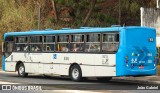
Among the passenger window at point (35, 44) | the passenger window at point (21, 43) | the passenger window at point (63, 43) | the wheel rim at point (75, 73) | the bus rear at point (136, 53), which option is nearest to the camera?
the bus rear at point (136, 53)

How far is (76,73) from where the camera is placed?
24.3 meters

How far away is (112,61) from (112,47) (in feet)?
2.17

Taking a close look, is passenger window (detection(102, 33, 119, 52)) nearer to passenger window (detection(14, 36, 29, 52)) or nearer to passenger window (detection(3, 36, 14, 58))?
passenger window (detection(14, 36, 29, 52))

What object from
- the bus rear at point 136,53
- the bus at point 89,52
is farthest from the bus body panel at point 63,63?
the bus rear at point 136,53

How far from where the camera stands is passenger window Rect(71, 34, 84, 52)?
78.4ft

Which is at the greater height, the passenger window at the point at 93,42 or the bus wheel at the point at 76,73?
the passenger window at the point at 93,42

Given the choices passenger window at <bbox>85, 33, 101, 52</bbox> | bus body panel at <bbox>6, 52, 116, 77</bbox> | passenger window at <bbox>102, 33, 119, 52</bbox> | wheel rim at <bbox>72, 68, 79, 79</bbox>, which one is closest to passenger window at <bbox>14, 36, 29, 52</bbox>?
bus body panel at <bbox>6, 52, 116, 77</bbox>

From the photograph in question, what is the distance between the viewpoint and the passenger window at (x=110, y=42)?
863 inches

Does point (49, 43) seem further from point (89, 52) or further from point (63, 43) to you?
point (89, 52)

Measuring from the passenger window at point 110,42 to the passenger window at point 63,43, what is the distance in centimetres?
277

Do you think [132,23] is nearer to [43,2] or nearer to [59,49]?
[43,2]

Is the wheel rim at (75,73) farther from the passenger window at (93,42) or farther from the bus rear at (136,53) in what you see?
the bus rear at (136,53)

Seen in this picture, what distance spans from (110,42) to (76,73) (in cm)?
301

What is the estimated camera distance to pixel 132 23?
49625 mm
